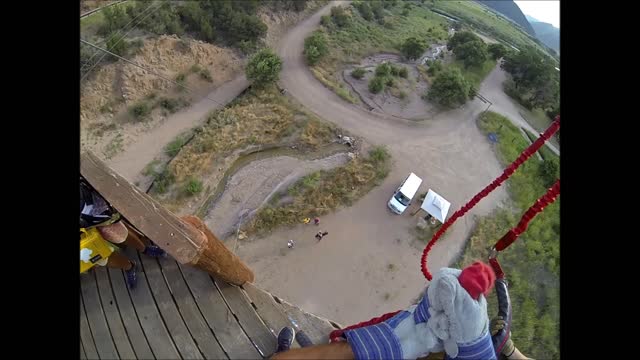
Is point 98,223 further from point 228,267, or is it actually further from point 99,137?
point 99,137

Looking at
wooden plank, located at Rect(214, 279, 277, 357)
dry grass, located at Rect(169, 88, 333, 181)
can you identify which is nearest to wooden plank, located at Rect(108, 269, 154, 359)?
wooden plank, located at Rect(214, 279, 277, 357)

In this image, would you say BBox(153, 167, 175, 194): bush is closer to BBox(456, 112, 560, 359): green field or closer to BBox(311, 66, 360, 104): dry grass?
BBox(311, 66, 360, 104): dry grass

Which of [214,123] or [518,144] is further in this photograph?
[518,144]

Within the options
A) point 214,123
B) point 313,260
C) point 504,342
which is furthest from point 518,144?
point 504,342

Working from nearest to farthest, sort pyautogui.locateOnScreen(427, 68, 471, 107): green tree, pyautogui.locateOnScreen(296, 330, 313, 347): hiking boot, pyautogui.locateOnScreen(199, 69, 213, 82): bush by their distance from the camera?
pyautogui.locateOnScreen(296, 330, 313, 347): hiking boot → pyautogui.locateOnScreen(199, 69, 213, 82): bush → pyautogui.locateOnScreen(427, 68, 471, 107): green tree

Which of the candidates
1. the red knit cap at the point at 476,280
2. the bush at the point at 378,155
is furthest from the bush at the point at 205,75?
the red knit cap at the point at 476,280

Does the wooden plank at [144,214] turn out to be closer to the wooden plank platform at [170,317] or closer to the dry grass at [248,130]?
the wooden plank platform at [170,317]
